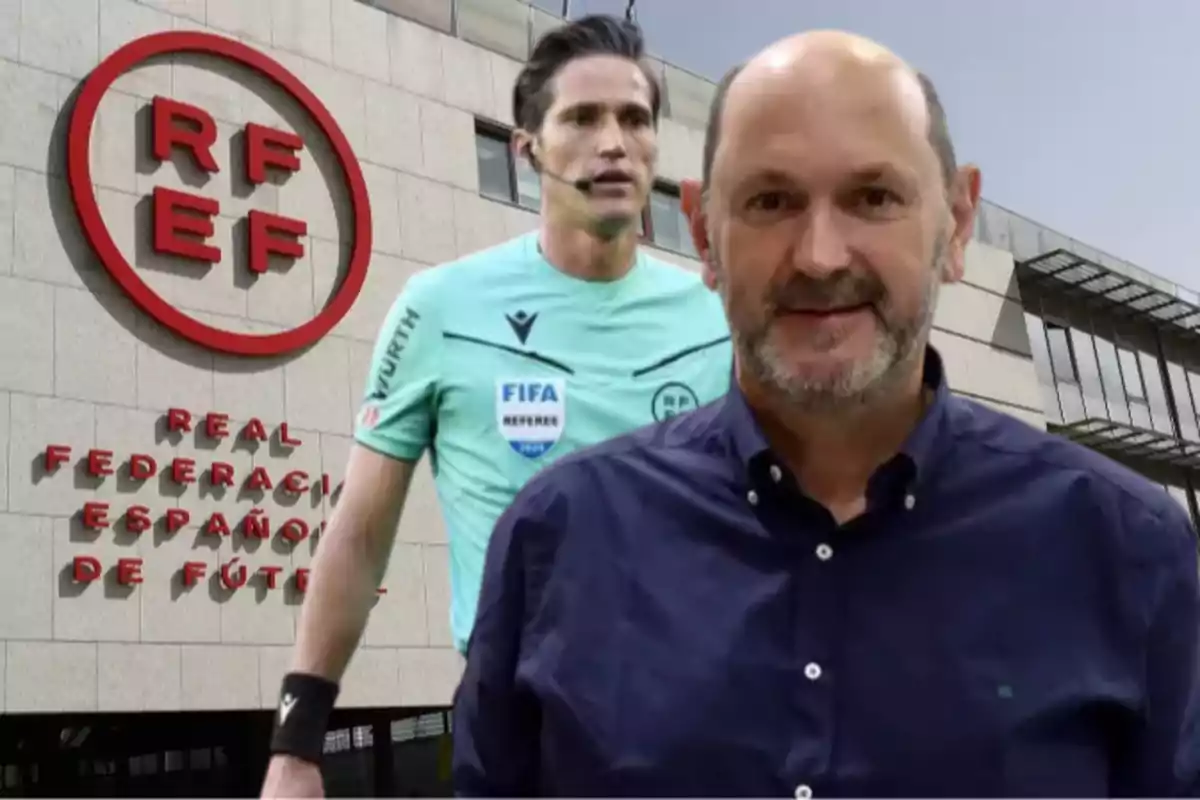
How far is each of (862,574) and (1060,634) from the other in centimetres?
17

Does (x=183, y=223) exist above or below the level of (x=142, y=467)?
above

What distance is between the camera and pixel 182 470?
7.81m

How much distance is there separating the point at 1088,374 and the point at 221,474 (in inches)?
515

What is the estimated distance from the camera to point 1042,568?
3.38 feet

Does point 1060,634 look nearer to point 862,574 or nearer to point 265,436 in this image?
point 862,574

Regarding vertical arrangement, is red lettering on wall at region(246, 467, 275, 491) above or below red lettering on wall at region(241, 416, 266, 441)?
below

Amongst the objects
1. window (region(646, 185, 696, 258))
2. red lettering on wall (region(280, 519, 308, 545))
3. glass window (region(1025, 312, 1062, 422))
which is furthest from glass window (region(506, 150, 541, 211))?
glass window (region(1025, 312, 1062, 422))

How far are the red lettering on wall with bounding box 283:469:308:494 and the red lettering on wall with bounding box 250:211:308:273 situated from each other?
149 cm

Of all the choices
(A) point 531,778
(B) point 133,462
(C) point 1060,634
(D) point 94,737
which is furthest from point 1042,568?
(D) point 94,737

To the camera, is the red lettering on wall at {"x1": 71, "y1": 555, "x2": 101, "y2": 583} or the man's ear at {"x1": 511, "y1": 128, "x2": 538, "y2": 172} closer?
the man's ear at {"x1": 511, "y1": 128, "x2": 538, "y2": 172}

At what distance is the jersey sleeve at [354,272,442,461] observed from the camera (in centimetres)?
188

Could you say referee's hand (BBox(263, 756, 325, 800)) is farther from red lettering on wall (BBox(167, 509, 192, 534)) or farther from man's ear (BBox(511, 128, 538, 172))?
red lettering on wall (BBox(167, 509, 192, 534))

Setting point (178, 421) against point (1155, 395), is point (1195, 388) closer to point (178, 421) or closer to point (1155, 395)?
point (1155, 395)

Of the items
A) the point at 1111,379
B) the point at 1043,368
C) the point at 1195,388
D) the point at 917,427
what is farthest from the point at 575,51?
the point at 1195,388
